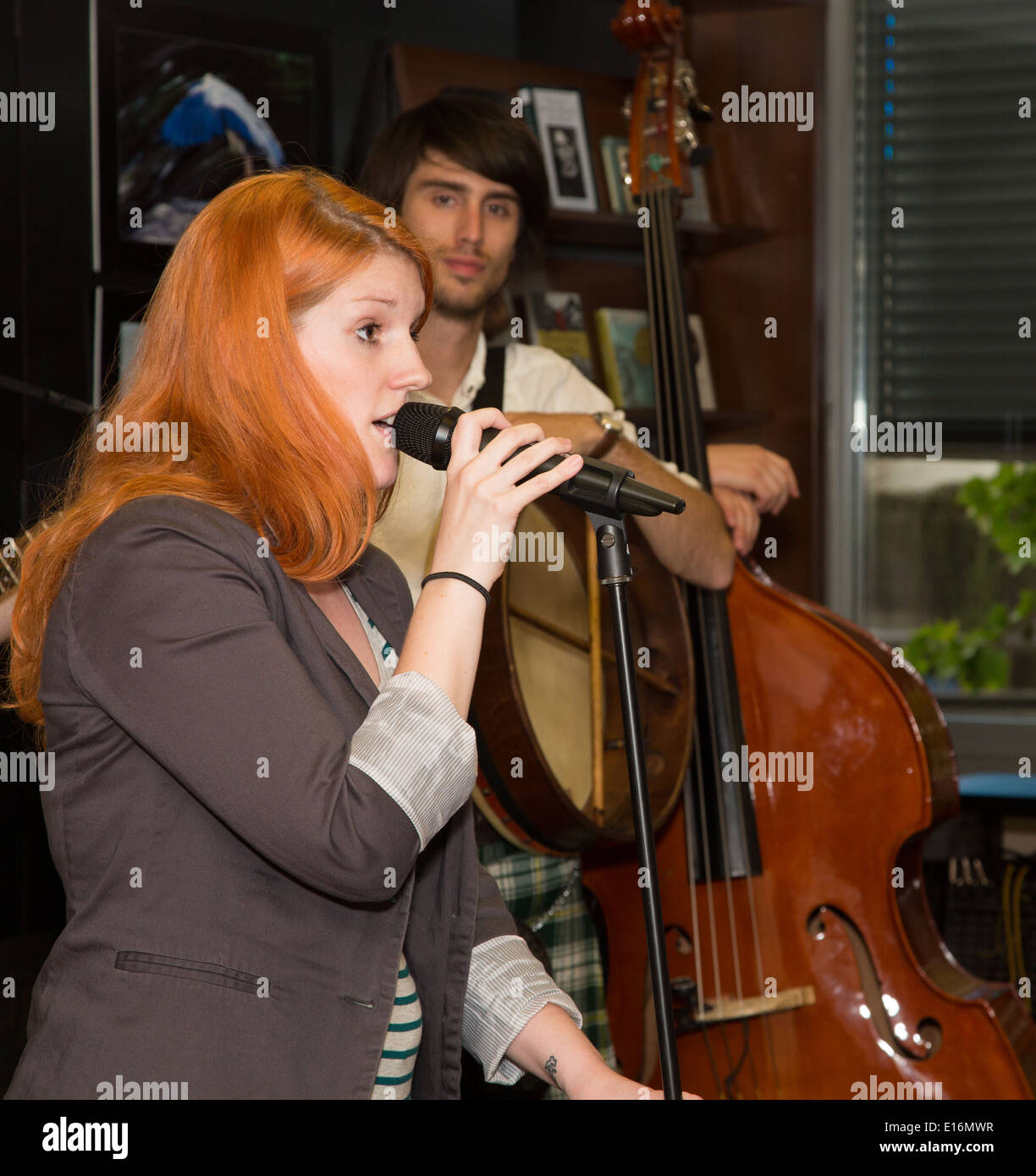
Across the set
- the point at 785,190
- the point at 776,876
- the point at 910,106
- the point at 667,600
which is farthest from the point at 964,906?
the point at 910,106

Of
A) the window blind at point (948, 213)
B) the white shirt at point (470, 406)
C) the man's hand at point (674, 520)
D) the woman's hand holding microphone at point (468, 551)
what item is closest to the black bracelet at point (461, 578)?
the woman's hand holding microphone at point (468, 551)

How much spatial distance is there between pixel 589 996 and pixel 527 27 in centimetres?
214

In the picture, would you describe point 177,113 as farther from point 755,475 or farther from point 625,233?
point 755,475

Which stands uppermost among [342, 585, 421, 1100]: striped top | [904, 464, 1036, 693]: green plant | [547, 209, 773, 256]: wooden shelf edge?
[547, 209, 773, 256]: wooden shelf edge

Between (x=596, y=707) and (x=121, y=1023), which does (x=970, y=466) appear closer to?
(x=596, y=707)

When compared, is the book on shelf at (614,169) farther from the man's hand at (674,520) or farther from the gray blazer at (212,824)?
the gray blazer at (212,824)

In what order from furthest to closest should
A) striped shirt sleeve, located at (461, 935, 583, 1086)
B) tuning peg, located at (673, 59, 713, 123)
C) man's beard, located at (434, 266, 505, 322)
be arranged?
tuning peg, located at (673, 59, 713, 123), man's beard, located at (434, 266, 505, 322), striped shirt sleeve, located at (461, 935, 583, 1086)

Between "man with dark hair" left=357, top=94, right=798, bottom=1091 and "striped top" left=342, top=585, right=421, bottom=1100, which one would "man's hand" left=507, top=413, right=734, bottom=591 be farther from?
"striped top" left=342, top=585, right=421, bottom=1100

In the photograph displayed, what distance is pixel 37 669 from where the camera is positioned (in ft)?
3.79

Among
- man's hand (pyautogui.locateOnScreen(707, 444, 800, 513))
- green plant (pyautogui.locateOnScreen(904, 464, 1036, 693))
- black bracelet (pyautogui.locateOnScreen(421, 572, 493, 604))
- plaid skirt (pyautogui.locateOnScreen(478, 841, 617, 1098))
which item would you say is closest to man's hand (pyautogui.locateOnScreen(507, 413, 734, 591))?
man's hand (pyautogui.locateOnScreen(707, 444, 800, 513))

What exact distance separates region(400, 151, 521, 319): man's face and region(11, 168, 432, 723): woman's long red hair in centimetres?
90

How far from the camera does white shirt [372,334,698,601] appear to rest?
1.82 m

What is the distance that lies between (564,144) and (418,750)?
210 cm
